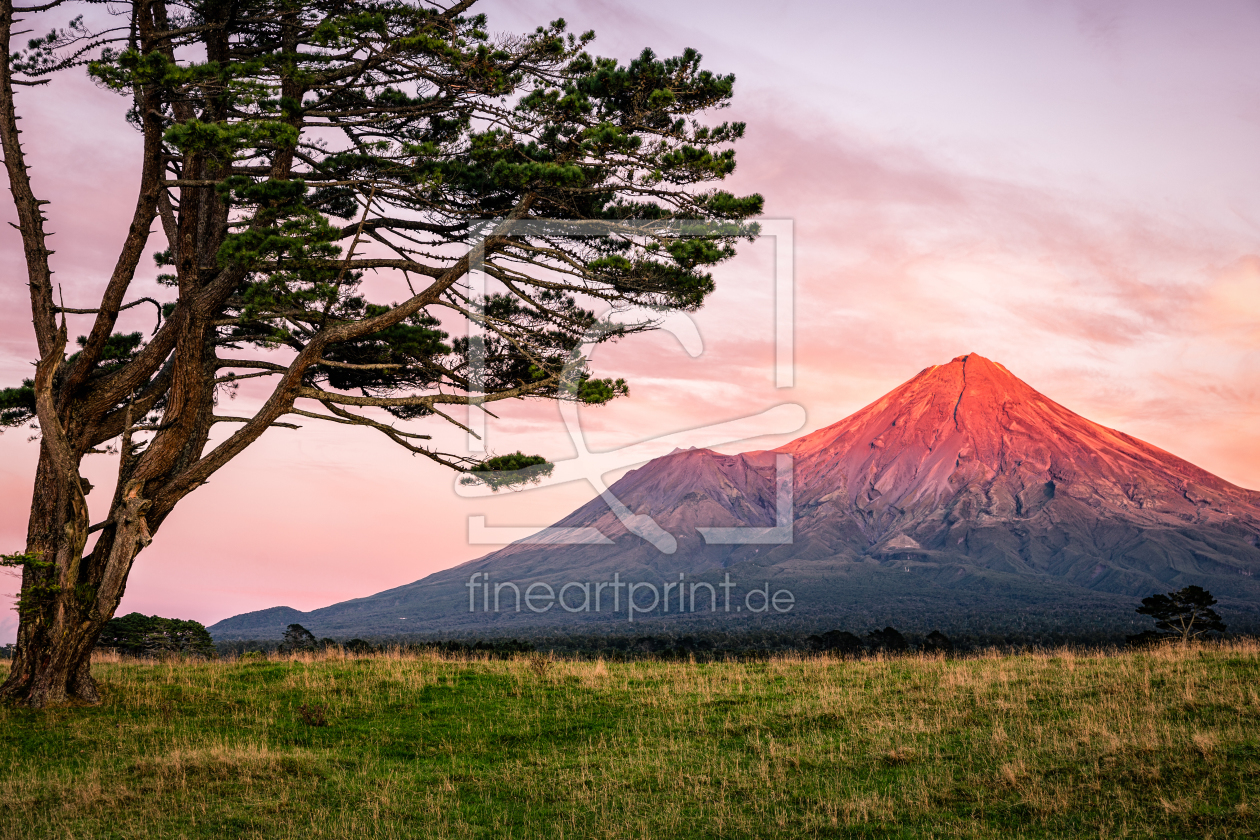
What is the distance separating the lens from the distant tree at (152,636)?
30.6m

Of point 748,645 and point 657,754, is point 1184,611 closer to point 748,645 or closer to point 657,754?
point 748,645

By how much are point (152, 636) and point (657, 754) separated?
26.0 m

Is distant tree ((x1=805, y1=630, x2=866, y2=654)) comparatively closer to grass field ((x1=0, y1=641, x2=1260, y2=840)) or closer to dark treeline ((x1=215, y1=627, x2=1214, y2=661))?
dark treeline ((x1=215, y1=627, x2=1214, y2=661))

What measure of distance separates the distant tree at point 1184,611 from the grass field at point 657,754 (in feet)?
68.1

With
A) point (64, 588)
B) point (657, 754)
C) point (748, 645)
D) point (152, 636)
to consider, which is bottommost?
point (748, 645)

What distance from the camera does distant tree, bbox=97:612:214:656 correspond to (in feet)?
100

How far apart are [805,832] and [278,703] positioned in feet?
35.1

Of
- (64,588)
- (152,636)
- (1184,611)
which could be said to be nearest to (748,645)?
(1184,611)

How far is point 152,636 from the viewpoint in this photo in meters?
31.4

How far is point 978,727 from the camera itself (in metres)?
12.4

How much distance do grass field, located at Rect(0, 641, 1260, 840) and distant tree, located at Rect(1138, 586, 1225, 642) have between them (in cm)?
2075

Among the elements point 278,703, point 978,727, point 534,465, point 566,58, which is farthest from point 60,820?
point 566,58

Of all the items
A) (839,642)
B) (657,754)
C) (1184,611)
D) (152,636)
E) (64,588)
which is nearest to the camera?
(657,754)

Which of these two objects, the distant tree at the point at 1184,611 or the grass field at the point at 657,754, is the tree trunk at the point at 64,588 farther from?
the distant tree at the point at 1184,611
